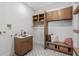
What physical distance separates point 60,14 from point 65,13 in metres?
0.19

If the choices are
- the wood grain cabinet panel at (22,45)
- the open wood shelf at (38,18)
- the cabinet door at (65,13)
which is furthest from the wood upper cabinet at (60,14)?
the wood grain cabinet panel at (22,45)

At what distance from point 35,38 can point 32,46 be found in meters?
0.32

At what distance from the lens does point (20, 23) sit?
2.73 metres

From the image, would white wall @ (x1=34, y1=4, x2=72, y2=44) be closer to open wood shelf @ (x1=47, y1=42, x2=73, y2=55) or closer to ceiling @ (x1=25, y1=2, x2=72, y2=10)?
ceiling @ (x1=25, y1=2, x2=72, y2=10)

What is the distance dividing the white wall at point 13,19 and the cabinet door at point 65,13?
3.45ft

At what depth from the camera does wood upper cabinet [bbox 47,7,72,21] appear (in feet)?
8.34

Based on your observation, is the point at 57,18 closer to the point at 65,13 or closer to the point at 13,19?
the point at 65,13

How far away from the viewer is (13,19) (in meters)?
2.58

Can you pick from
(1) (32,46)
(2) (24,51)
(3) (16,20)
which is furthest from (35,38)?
(3) (16,20)

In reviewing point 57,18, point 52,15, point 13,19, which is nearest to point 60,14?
point 57,18

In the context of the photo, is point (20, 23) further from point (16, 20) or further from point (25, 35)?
point (25, 35)

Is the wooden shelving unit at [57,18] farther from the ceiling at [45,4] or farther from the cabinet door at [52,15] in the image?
the ceiling at [45,4]

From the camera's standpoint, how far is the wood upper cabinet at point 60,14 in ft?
8.34

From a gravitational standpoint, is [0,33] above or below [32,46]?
above
